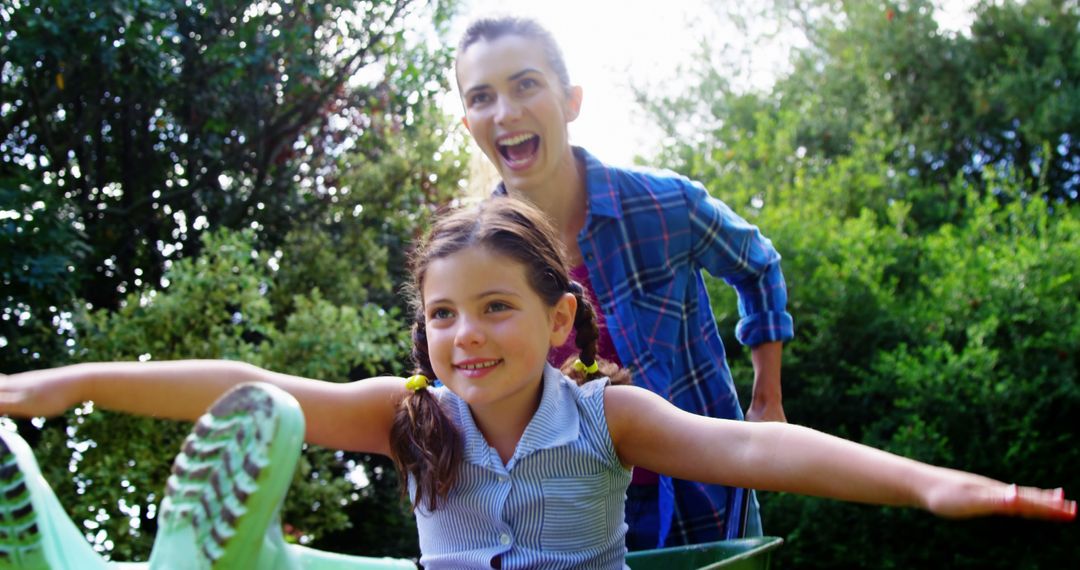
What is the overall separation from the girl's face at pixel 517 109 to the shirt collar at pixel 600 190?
83mm

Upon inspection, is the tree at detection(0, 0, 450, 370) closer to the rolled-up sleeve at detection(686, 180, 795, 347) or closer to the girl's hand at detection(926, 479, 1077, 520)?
the rolled-up sleeve at detection(686, 180, 795, 347)

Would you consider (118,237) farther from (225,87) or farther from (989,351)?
(989,351)

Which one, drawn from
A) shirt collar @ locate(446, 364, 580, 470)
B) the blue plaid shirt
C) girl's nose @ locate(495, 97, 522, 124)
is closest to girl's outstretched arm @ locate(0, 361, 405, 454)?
shirt collar @ locate(446, 364, 580, 470)

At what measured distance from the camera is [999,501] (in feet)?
4.36

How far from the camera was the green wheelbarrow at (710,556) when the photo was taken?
184cm

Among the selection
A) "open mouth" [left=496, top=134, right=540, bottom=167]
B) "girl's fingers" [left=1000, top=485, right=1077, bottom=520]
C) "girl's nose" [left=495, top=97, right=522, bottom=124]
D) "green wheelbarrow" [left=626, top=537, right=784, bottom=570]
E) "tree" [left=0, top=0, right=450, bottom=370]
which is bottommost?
"green wheelbarrow" [left=626, top=537, right=784, bottom=570]

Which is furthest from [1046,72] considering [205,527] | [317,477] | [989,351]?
[205,527]

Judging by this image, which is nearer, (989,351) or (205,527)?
(205,527)

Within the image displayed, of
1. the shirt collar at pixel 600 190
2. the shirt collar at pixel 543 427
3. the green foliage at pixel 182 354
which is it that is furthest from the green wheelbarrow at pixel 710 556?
the green foliage at pixel 182 354

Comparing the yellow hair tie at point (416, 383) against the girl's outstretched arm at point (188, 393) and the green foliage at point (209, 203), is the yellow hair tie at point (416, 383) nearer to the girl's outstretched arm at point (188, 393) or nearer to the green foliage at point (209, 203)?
the girl's outstretched arm at point (188, 393)

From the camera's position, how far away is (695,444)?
184 cm

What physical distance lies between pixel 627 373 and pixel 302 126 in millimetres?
3403

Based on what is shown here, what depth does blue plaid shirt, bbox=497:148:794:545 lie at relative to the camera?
2531 millimetres

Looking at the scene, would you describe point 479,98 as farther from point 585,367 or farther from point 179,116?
point 179,116
